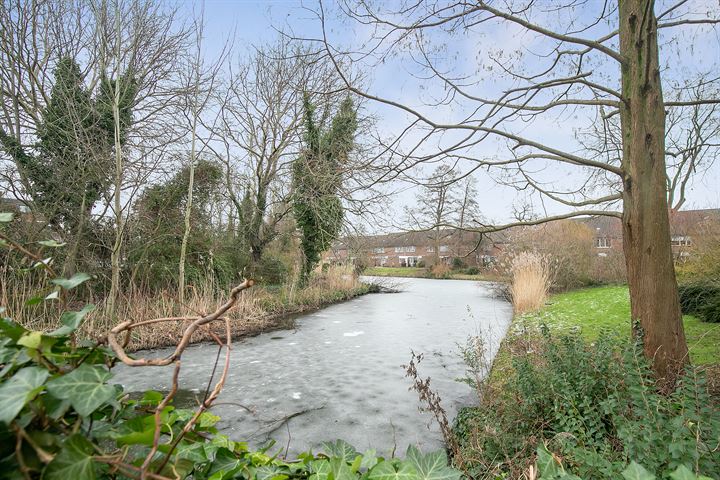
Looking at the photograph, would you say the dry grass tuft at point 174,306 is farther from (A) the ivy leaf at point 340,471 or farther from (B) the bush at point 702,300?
(B) the bush at point 702,300

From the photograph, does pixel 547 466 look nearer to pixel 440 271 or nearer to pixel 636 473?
pixel 636 473

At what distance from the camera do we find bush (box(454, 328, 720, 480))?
171 cm

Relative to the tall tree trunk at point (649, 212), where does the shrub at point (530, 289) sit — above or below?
below

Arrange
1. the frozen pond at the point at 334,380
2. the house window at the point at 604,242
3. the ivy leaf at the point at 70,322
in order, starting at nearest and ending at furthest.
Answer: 1. the ivy leaf at the point at 70,322
2. the frozen pond at the point at 334,380
3. the house window at the point at 604,242

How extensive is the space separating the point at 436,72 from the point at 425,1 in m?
0.60

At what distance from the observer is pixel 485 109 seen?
150 inches

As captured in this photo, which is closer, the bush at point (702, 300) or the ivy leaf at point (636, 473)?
the ivy leaf at point (636, 473)

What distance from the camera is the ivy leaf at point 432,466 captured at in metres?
0.81

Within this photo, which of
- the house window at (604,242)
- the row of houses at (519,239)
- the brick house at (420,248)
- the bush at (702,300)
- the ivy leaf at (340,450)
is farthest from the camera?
the house window at (604,242)

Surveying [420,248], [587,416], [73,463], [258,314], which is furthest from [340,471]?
[420,248]

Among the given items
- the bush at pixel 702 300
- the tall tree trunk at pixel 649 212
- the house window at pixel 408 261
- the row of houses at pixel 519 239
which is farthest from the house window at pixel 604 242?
the house window at pixel 408 261

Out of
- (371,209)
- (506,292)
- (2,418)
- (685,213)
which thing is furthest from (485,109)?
(685,213)

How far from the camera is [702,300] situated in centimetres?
682

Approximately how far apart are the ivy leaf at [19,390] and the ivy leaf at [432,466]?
0.65 meters
